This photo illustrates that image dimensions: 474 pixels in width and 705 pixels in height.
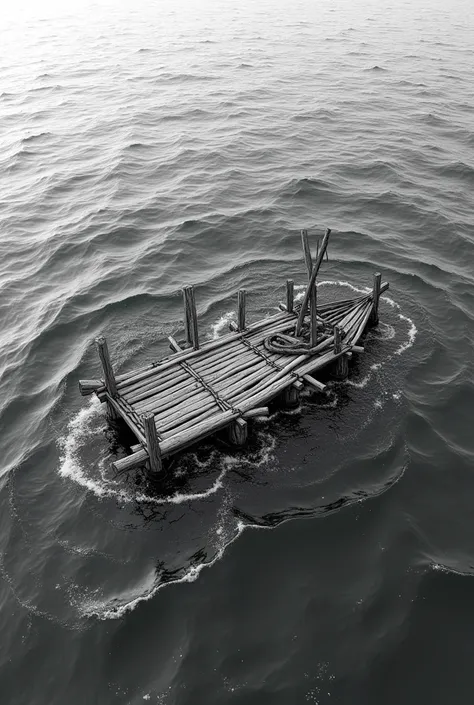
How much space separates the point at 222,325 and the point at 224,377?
594 centimetres

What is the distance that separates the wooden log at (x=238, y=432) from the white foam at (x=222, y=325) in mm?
6820

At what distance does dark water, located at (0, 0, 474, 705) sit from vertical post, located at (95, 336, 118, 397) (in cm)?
214

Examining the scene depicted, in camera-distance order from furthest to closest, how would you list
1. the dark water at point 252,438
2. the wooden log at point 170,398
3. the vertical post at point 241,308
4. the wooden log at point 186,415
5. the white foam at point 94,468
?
the vertical post at point 241,308 → the wooden log at point 170,398 → the wooden log at point 186,415 → the white foam at point 94,468 → the dark water at point 252,438

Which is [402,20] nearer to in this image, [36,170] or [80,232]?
[36,170]

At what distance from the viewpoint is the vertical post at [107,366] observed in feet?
57.2

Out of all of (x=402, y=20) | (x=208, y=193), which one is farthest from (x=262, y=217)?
(x=402, y=20)

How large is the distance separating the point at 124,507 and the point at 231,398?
5367 mm

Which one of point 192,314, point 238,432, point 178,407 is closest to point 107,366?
point 178,407

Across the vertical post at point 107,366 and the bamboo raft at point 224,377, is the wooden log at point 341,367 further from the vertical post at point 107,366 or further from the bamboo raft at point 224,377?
the vertical post at point 107,366

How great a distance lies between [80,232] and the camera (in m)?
33.5

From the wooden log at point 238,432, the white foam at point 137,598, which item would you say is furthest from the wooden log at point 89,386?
the white foam at point 137,598

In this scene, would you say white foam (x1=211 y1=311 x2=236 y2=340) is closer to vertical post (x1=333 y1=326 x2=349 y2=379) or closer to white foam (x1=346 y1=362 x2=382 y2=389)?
vertical post (x1=333 y1=326 x2=349 y2=379)

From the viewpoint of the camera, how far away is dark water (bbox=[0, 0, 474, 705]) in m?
13.7

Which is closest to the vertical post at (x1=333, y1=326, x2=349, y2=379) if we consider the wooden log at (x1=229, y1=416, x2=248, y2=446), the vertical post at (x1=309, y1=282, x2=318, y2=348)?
the vertical post at (x1=309, y1=282, x2=318, y2=348)
